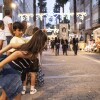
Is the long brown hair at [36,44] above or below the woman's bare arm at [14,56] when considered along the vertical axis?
above

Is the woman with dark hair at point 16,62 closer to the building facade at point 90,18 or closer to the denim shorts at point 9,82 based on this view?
the denim shorts at point 9,82

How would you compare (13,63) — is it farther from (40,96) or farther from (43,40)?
(40,96)

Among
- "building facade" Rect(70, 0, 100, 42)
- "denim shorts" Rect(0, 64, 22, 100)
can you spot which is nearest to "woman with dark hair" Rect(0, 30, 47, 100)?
"denim shorts" Rect(0, 64, 22, 100)

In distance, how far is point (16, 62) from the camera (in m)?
5.55

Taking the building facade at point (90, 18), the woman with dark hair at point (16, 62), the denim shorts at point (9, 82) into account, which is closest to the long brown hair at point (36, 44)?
the woman with dark hair at point (16, 62)

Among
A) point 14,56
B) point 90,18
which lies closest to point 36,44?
point 14,56

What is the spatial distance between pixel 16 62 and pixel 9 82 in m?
0.38

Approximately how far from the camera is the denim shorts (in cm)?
529

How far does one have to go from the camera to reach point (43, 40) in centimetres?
509

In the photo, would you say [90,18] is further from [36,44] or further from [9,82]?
[36,44]

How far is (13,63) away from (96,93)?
3600 millimetres

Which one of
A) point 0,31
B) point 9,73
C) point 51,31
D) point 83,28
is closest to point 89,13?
point 83,28

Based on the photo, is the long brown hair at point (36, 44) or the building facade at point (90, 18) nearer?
the long brown hair at point (36, 44)

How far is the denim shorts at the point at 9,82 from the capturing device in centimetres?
529
